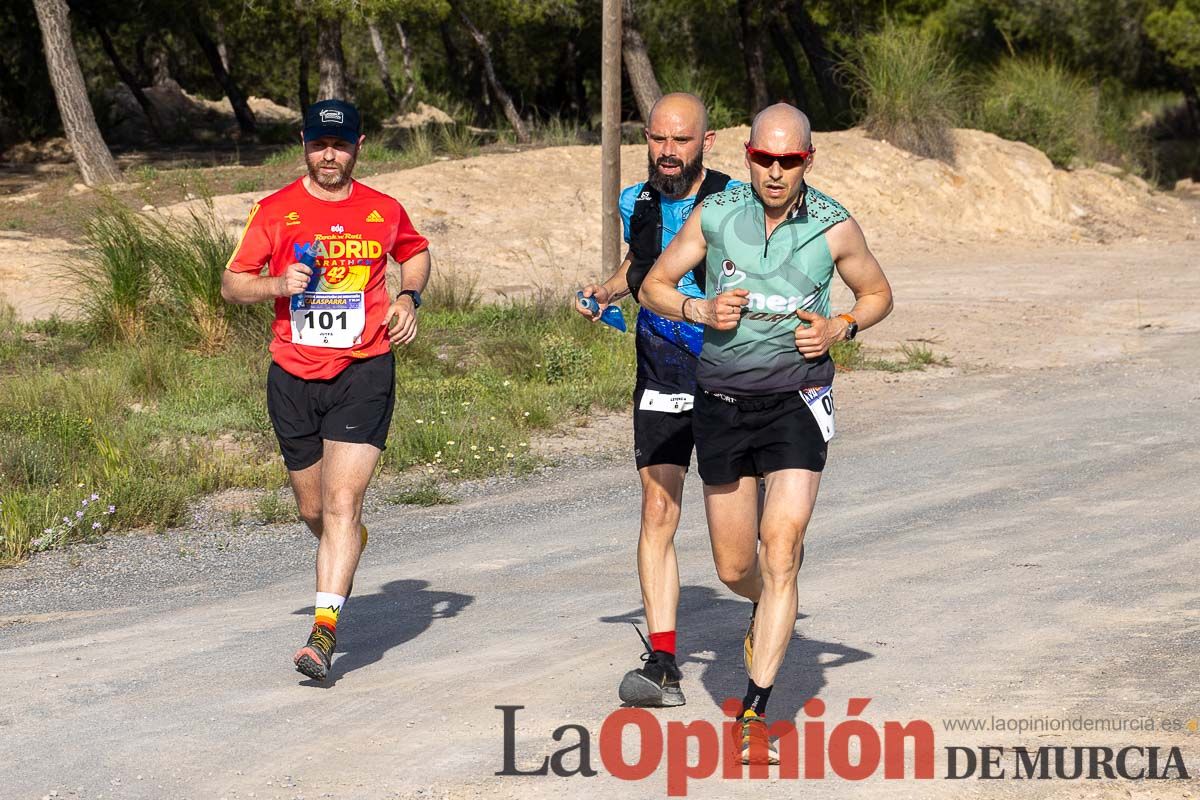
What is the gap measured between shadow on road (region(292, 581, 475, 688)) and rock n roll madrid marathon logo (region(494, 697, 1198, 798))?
111cm

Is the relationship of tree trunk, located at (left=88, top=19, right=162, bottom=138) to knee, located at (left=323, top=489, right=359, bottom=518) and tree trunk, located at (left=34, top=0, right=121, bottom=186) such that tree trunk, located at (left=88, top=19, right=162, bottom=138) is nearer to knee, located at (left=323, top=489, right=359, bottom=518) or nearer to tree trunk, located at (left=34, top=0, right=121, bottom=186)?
tree trunk, located at (left=34, top=0, right=121, bottom=186)

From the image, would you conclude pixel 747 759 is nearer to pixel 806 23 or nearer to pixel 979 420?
Result: pixel 979 420

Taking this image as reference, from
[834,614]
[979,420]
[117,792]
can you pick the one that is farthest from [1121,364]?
[117,792]

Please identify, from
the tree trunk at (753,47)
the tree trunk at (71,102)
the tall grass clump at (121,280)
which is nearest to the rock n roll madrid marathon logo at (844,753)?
the tall grass clump at (121,280)

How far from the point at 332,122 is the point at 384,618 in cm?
227

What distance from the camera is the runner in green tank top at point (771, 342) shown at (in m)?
4.88

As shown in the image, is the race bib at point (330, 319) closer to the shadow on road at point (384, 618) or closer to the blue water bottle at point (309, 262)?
the blue water bottle at point (309, 262)

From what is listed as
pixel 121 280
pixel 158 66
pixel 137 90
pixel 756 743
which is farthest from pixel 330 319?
pixel 158 66

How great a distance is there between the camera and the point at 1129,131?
3008cm

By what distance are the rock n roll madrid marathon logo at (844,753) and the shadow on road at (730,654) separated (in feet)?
0.89

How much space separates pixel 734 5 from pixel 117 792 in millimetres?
27026

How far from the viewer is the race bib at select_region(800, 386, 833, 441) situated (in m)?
5.00

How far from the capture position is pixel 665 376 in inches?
224

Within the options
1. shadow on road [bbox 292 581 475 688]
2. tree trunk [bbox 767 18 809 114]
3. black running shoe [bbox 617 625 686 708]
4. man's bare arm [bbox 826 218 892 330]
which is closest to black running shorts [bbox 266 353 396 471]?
shadow on road [bbox 292 581 475 688]
